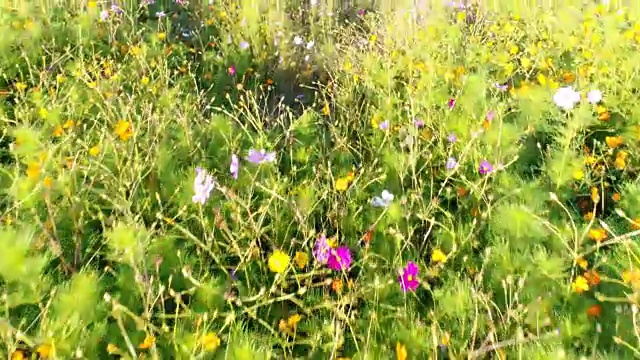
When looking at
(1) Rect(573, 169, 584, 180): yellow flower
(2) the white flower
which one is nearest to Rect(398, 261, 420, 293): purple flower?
(1) Rect(573, 169, 584, 180): yellow flower

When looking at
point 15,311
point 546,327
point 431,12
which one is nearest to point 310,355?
point 546,327

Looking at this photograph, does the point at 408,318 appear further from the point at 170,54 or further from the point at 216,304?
the point at 170,54

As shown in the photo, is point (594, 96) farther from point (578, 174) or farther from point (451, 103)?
point (451, 103)

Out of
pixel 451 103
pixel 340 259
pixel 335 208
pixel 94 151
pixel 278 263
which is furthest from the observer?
pixel 451 103

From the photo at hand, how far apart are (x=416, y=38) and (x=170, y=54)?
4.88 ft

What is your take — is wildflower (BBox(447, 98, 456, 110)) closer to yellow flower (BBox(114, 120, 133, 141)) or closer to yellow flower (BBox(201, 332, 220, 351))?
yellow flower (BBox(114, 120, 133, 141))

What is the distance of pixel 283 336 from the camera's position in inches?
62.6

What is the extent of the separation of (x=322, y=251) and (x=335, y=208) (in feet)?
1.00

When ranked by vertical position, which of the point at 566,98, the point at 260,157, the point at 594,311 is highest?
the point at 566,98

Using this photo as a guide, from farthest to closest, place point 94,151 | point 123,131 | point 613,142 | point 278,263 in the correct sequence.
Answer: point 613,142, point 123,131, point 94,151, point 278,263

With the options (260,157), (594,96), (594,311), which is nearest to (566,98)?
(594,96)

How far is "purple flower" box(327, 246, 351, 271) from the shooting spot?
175 centimetres

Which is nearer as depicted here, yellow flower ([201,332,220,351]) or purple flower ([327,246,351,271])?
yellow flower ([201,332,220,351])

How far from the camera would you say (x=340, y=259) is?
1717 mm
